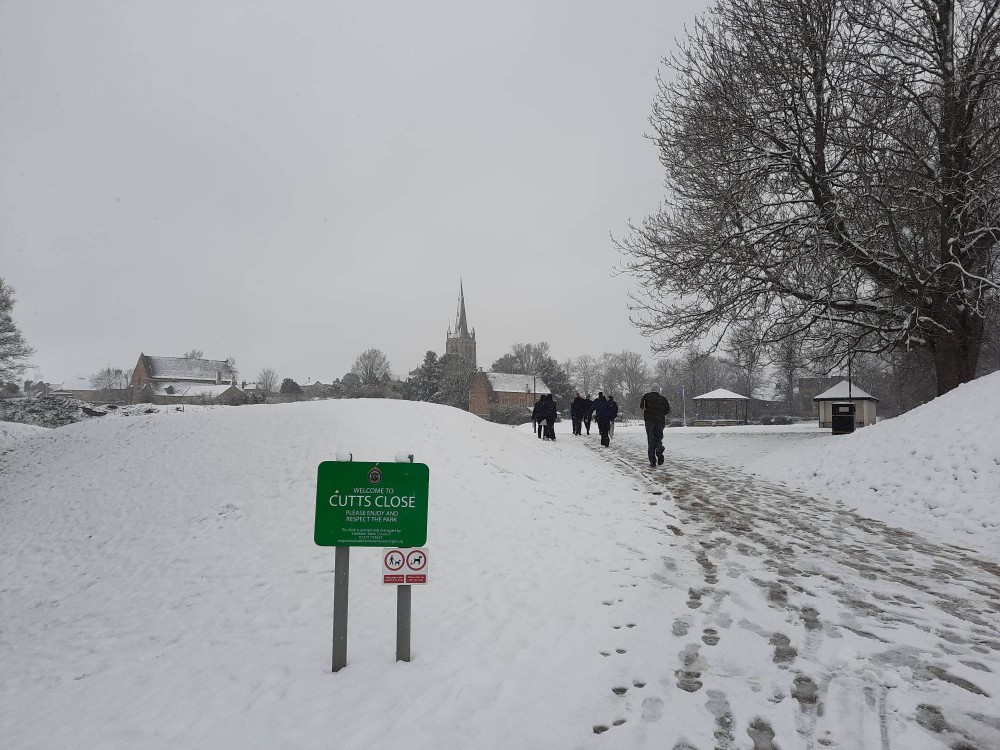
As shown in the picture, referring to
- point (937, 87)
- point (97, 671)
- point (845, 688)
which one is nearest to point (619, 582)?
point (845, 688)

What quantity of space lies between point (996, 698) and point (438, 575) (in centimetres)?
439

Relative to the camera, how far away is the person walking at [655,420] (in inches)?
502

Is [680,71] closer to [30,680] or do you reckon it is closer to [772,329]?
[772,329]

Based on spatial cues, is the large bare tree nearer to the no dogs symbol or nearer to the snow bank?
the snow bank

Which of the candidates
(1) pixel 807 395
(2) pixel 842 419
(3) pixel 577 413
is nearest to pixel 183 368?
(3) pixel 577 413

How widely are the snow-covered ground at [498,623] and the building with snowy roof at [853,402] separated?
15071mm

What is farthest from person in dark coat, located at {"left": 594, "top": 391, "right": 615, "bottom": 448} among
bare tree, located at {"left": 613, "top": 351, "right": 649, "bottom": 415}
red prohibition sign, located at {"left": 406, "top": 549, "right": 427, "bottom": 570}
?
bare tree, located at {"left": 613, "top": 351, "right": 649, "bottom": 415}

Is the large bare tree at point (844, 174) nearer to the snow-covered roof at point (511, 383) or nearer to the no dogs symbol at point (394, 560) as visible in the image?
the no dogs symbol at point (394, 560)

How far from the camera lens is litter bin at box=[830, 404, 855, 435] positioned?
15961mm

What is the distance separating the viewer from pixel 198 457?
10.4 metres

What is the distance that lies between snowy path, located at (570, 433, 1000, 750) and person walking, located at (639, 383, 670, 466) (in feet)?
19.4

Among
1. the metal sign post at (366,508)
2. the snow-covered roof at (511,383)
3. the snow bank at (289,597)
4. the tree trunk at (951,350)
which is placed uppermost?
the snow-covered roof at (511,383)

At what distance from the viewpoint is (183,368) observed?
86.6m

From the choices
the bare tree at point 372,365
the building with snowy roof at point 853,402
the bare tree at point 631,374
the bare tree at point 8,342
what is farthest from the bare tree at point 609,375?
the bare tree at point 8,342
